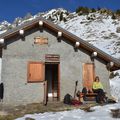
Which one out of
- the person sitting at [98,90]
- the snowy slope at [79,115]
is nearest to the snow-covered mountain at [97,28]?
the person sitting at [98,90]

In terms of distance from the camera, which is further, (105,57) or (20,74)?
(105,57)

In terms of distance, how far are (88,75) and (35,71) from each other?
3.16m

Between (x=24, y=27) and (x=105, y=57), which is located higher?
(x=24, y=27)

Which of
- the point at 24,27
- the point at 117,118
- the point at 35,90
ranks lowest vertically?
the point at 117,118

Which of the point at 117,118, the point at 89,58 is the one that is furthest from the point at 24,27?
the point at 117,118

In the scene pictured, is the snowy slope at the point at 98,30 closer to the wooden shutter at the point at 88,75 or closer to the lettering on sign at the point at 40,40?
the wooden shutter at the point at 88,75

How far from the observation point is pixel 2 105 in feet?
55.9

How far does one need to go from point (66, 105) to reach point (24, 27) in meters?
4.73

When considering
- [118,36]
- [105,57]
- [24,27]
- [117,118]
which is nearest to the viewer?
[117,118]

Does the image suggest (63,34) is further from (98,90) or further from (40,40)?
(98,90)

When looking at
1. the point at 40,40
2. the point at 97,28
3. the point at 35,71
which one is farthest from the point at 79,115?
the point at 97,28

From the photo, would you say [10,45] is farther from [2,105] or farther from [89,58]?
[89,58]

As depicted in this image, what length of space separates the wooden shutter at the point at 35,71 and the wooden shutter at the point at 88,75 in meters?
2.51

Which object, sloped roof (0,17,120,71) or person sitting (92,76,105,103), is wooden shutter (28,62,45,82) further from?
person sitting (92,76,105,103)
